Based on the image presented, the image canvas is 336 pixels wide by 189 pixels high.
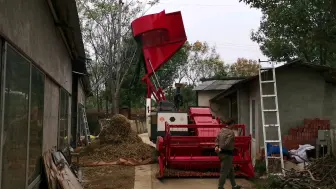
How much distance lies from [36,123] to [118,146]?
7500 mm

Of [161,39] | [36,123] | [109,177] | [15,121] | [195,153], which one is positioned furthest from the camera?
[161,39]

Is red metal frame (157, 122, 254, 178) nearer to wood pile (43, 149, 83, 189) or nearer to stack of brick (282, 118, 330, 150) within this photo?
stack of brick (282, 118, 330, 150)

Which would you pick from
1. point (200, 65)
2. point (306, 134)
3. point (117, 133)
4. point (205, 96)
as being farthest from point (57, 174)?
point (200, 65)

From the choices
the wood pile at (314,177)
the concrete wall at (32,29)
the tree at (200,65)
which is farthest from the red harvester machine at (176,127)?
the tree at (200,65)

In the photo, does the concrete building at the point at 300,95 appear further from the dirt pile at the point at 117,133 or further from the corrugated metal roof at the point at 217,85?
the corrugated metal roof at the point at 217,85

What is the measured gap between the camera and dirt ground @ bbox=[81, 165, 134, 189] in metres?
8.60

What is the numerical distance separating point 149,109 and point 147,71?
1410 mm

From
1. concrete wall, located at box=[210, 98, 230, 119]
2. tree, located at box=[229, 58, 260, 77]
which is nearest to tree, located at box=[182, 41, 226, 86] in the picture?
tree, located at box=[229, 58, 260, 77]

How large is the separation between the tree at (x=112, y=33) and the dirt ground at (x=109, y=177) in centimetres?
1882

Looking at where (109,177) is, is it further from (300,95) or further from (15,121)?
(300,95)

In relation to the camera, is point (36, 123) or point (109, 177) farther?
point (109, 177)

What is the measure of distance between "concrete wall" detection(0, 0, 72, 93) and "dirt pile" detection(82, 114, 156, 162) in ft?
17.7

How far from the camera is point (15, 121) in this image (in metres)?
4.07

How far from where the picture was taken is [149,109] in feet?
42.4
